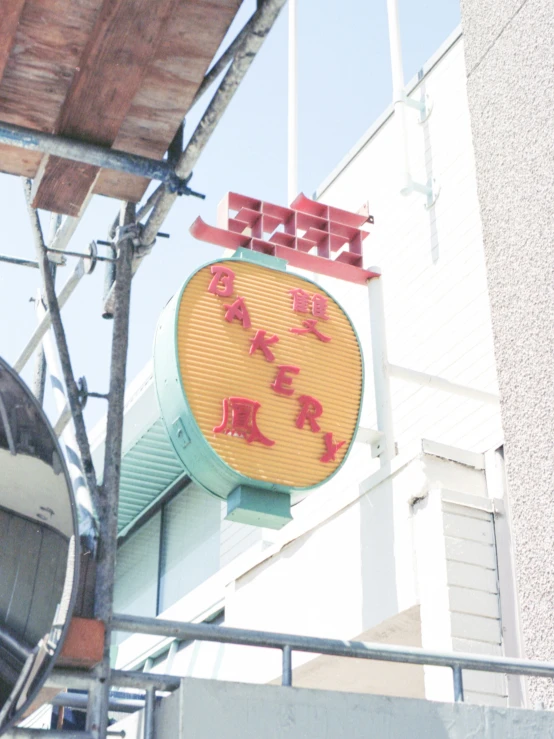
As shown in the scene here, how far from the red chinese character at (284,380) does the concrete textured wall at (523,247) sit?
137cm

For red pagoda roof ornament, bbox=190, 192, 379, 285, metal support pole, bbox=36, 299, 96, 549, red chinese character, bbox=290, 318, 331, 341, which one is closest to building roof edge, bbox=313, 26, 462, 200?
red pagoda roof ornament, bbox=190, 192, 379, 285

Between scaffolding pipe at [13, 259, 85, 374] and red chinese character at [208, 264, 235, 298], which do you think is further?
red chinese character at [208, 264, 235, 298]

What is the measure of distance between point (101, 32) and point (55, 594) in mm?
1775

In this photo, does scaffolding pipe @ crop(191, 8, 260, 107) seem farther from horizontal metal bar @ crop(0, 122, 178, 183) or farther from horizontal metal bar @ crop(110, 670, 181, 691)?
horizontal metal bar @ crop(110, 670, 181, 691)

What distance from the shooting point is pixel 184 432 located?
620cm

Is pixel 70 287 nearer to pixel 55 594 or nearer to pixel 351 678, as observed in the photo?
pixel 55 594

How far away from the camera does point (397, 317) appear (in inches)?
378

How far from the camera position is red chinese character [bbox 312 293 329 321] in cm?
708

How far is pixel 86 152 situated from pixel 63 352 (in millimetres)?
732

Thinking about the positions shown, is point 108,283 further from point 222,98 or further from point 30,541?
point 30,541

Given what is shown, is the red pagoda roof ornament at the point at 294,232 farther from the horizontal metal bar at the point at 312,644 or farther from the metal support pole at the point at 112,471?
the horizontal metal bar at the point at 312,644

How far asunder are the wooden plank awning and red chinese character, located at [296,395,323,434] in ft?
9.30

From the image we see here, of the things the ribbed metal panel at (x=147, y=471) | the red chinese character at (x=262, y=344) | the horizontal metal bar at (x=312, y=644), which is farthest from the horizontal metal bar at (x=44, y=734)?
the ribbed metal panel at (x=147, y=471)

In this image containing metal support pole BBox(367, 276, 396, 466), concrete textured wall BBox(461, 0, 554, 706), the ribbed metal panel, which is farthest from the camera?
the ribbed metal panel
